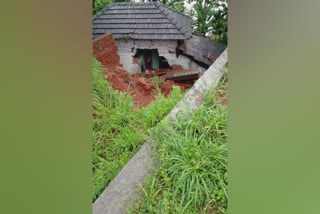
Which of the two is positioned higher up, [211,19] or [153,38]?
[211,19]

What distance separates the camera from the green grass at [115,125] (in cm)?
168

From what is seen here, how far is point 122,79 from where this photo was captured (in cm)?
221

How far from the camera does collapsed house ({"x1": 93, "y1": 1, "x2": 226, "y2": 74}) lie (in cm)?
224

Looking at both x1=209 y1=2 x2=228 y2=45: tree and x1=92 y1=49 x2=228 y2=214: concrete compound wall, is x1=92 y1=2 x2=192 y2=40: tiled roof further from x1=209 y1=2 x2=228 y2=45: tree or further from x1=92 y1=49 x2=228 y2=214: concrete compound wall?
x1=92 y1=49 x2=228 y2=214: concrete compound wall

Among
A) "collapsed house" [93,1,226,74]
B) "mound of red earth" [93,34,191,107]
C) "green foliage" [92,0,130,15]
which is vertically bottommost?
"mound of red earth" [93,34,191,107]

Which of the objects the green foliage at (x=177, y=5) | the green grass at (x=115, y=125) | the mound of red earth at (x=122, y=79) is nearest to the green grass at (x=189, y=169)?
the green grass at (x=115, y=125)

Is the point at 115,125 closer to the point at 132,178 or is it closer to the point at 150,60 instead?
the point at 132,178

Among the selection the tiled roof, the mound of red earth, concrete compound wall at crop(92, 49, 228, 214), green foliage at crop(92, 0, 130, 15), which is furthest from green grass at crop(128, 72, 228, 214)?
green foliage at crop(92, 0, 130, 15)

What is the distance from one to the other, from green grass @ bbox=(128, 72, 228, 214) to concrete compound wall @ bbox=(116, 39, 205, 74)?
0.61 m

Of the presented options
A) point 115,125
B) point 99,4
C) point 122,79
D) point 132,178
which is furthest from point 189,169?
point 99,4

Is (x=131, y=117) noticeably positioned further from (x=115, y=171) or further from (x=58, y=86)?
(x=58, y=86)

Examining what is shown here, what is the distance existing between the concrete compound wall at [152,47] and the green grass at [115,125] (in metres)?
0.23

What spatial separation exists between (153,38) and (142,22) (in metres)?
0.15

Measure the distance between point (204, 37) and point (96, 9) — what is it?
0.81 meters
